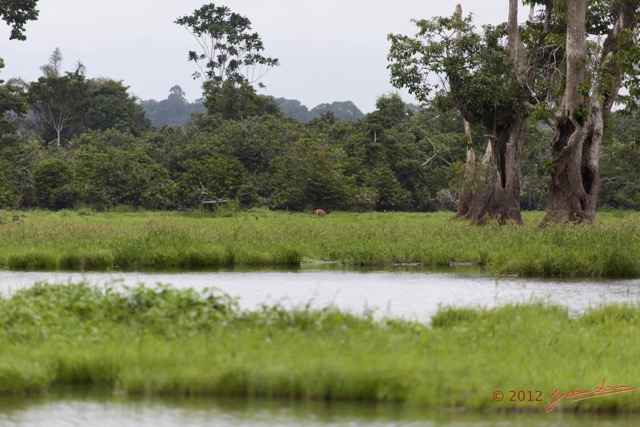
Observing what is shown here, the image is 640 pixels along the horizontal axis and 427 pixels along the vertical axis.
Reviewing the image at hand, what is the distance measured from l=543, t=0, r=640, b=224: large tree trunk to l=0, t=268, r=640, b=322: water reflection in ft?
28.2

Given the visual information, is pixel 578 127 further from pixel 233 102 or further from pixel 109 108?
pixel 109 108

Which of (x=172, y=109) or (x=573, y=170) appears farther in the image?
(x=172, y=109)

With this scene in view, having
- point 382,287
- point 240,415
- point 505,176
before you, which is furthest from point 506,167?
point 240,415

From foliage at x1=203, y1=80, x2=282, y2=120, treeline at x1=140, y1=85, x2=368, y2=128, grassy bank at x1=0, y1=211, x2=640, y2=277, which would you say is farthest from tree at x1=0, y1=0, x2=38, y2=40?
treeline at x1=140, y1=85, x2=368, y2=128

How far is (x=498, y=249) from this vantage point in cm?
2277

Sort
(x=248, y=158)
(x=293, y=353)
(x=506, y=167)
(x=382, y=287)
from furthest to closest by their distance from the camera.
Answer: (x=248, y=158) → (x=506, y=167) → (x=382, y=287) → (x=293, y=353)

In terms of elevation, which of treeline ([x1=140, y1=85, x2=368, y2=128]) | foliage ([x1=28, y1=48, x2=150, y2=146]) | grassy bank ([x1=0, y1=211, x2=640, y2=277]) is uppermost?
treeline ([x1=140, y1=85, x2=368, y2=128])

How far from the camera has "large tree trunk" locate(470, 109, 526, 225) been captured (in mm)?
34125

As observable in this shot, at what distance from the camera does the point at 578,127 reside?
28.0 meters

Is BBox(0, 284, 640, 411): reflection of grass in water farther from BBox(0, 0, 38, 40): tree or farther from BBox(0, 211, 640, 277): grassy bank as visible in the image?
BBox(0, 0, 38, 40): tree

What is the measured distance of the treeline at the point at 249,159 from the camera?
1943 inches

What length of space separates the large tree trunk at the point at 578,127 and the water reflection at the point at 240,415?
20.5 meters

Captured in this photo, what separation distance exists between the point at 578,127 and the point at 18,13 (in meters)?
23.4

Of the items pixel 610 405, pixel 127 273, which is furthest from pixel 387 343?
pixel 127 273
